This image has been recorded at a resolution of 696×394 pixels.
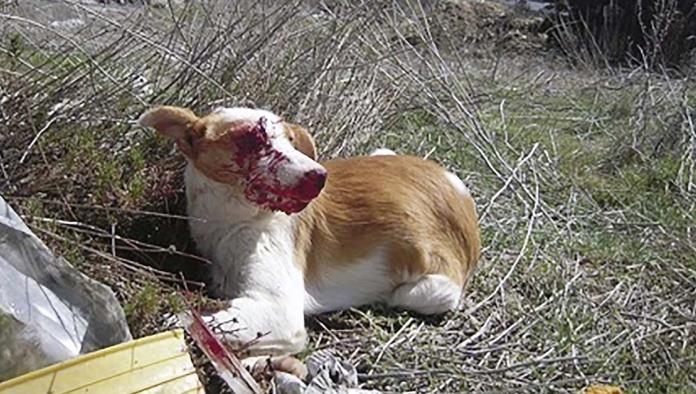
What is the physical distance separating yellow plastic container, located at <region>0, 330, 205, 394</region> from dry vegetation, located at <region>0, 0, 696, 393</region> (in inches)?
16.5

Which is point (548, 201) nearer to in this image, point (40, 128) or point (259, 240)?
point (259, 240)

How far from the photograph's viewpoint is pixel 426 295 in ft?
12.1

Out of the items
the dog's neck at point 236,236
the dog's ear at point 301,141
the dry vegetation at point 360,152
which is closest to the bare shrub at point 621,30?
the dry vegetation at point 360,152

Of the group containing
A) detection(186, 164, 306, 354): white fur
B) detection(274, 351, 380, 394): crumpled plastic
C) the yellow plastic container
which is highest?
the yellow plastic container

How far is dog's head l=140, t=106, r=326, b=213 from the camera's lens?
127 inches

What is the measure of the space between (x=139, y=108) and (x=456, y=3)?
10490 millimetres

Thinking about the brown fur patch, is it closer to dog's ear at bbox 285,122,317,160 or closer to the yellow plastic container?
dog's ear at bbox 285,122,317,160

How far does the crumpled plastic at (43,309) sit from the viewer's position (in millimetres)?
2365

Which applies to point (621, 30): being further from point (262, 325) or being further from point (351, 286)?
point (262, 325)

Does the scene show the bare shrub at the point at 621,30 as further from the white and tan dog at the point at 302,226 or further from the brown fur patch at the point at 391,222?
the white and tan dog at the point at 302,226

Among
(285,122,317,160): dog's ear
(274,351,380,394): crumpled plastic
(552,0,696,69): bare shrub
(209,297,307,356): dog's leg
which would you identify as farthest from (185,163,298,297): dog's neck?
Result: (552,0,696,69): bare shrub

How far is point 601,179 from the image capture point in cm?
617

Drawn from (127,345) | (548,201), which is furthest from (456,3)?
(127,345)

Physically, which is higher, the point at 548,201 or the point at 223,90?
the point at 223,90
